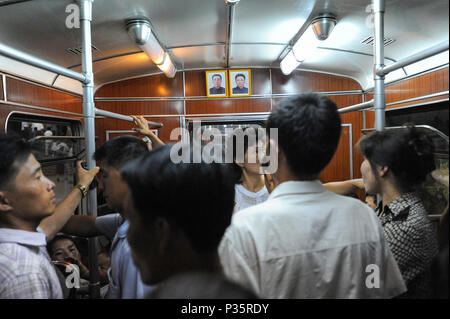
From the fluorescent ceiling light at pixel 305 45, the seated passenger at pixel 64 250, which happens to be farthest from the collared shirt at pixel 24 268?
the fluorescent ceiling light at pixel 305 45

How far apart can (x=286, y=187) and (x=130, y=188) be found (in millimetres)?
544

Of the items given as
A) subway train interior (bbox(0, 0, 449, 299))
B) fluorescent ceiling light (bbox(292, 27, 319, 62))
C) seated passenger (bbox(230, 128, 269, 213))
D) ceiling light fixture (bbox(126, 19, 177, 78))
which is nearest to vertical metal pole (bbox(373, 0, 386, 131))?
subway train interior (bbox(0, 0, 449, 299))

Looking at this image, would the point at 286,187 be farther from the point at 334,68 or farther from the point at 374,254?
the point at 334,68

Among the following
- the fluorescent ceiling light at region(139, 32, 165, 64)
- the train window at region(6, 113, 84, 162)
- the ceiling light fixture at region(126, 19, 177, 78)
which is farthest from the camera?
the fluorescent ceiling light at region(139, 32, 165, 64)

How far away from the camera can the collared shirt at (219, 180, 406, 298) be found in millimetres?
1034

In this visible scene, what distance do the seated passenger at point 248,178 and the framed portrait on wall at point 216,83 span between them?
273cm

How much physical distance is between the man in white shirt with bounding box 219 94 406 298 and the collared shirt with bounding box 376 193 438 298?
13 cm

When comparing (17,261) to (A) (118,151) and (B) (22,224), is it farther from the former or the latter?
(A) (118,151)

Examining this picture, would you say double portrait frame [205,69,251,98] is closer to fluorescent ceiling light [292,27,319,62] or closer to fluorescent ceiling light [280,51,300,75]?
fluorescent ceiling light [280,51,300,75]

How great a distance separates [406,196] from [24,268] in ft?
5.01

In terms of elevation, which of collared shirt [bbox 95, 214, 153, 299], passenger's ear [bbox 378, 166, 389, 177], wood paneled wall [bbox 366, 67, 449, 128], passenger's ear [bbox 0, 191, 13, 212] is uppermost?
wood paneled wall [bbox 366, 67, 449, 128]

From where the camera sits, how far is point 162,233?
2.72ft

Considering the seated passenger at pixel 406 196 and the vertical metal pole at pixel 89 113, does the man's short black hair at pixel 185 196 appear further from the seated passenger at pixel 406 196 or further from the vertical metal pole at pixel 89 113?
the vertical metal pole at pixel 89 113

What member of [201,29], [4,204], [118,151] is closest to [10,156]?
[4,204]
